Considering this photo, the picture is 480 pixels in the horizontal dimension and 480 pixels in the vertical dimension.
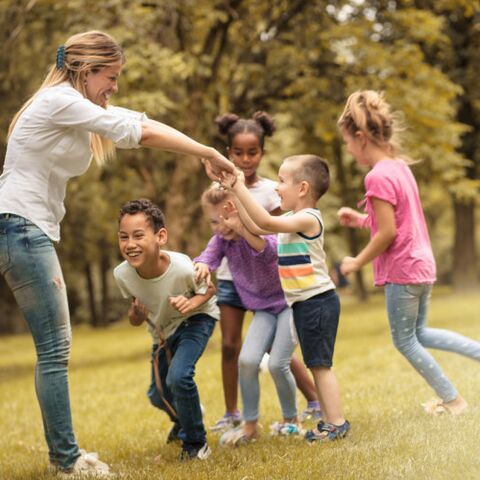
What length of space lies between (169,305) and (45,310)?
3.18 feet

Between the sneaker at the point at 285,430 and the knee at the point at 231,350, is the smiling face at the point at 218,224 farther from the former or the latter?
the sneaker at the point at 285,430

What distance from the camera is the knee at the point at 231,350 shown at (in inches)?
244

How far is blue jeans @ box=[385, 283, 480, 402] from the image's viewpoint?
5.50m

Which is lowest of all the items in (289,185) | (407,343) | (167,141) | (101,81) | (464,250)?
(464,250)

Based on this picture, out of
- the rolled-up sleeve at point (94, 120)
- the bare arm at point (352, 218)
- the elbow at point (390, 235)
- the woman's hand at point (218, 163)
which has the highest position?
the rolled-up sleeve at point (94, 120)

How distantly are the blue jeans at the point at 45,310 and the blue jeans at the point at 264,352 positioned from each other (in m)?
1.31

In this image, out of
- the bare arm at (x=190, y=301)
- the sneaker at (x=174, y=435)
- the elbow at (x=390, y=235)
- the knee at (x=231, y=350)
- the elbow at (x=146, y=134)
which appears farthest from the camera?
the knee at (x=231, y=350)

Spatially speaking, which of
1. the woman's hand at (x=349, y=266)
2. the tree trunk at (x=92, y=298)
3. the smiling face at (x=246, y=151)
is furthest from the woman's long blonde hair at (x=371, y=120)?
the tree trunk at (x=92, y=298)

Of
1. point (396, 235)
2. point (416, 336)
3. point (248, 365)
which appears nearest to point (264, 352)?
point (248, 365)

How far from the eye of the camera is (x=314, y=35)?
1546 centimetres

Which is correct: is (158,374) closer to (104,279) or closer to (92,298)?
(104,279)

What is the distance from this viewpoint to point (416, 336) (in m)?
5.72

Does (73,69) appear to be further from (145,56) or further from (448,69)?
(448,69)

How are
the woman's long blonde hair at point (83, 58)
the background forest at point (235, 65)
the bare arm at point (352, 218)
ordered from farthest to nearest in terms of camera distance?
the background forest at point (235, 65)
the bare arm at point (352, 218)
the woman's long blonde hair at point (83, 58)
